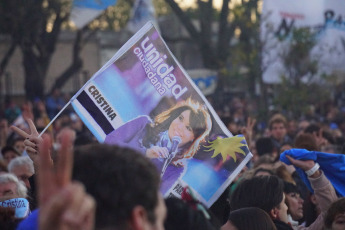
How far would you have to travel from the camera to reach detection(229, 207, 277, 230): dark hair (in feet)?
11.9

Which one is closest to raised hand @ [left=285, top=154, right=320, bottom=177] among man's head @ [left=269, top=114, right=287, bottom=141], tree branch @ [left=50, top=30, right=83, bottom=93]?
man's head @ [left=269, top=114, right=287, bottom=141]

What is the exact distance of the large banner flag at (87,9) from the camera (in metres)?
13.3

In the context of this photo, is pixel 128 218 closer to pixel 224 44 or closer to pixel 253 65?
pixel 253 65

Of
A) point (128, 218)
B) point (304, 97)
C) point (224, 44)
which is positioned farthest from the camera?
point (224, 44)

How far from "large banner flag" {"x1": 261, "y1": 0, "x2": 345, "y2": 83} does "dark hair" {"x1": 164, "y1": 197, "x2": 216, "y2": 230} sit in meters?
13.3

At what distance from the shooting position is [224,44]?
65.7ft

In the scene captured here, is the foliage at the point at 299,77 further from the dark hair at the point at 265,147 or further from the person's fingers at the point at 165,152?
the person's fingers at the point at 165,152

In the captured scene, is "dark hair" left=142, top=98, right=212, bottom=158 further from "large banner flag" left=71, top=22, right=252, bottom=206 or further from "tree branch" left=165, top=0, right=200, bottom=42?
"tree branch" left=165, top=0, right=200, bottom=42

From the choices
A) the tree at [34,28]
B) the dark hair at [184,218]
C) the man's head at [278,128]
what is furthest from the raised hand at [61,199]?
the tree at [34,28]

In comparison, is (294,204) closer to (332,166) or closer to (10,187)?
(332,166)

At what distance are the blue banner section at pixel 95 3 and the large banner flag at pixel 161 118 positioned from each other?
897 cm

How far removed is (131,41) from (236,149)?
87cm

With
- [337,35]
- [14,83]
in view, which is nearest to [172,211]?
[337,35]

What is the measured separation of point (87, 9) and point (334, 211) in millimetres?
10871
